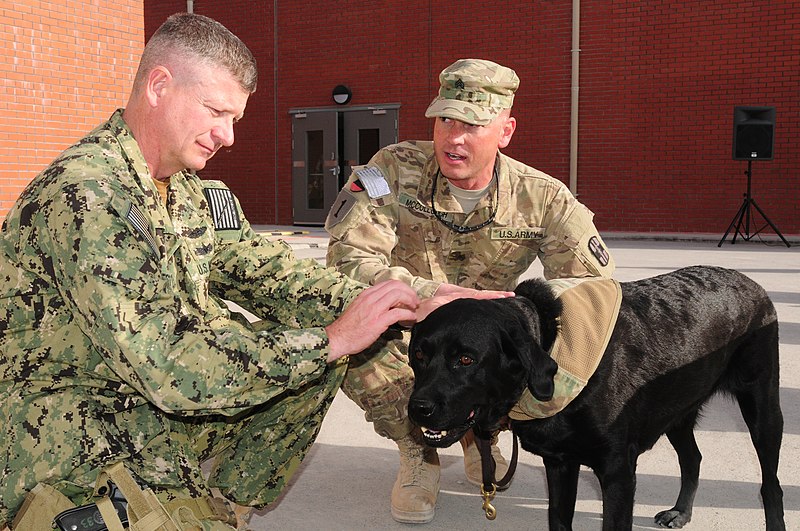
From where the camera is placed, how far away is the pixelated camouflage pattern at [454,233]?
11.5ft

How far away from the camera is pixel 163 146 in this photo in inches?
89.5

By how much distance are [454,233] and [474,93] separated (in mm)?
622

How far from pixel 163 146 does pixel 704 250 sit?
486 inches

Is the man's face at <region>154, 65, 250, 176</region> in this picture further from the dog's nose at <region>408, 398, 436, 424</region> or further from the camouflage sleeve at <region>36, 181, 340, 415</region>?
the dog's nose at <region>408, 398, 436, 424</region>

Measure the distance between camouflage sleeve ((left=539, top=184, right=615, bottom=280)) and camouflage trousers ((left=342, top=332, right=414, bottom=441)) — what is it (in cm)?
82

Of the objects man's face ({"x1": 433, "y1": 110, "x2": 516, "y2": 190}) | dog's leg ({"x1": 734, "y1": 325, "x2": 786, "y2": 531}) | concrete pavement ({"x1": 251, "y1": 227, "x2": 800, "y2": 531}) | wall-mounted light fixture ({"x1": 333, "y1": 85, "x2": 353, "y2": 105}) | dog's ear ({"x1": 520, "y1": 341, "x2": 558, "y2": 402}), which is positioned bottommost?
concrete pavement ({"x1": 251, "y1": 227, "x2": 800, "y2": 531})

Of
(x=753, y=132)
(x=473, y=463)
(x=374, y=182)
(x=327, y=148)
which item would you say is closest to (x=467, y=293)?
(x=374, y=182)

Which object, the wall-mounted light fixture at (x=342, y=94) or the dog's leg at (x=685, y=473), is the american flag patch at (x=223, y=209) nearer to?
the dog's leg at (x=685, y=473)

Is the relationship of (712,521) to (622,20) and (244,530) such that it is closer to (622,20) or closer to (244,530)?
(244,530)

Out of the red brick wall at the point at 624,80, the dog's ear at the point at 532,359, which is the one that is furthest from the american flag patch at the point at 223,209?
the red brick wall at the point at 624,80

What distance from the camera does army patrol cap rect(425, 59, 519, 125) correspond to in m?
3.50

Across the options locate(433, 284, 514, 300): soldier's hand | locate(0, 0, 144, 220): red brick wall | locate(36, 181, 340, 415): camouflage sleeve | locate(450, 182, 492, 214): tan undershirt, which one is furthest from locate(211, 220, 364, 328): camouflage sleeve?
locate(0, 0, 144, 220): red brick wall

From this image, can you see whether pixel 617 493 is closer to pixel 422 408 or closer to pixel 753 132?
pixel 422 408

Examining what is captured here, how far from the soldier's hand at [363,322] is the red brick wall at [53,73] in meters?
8.37
